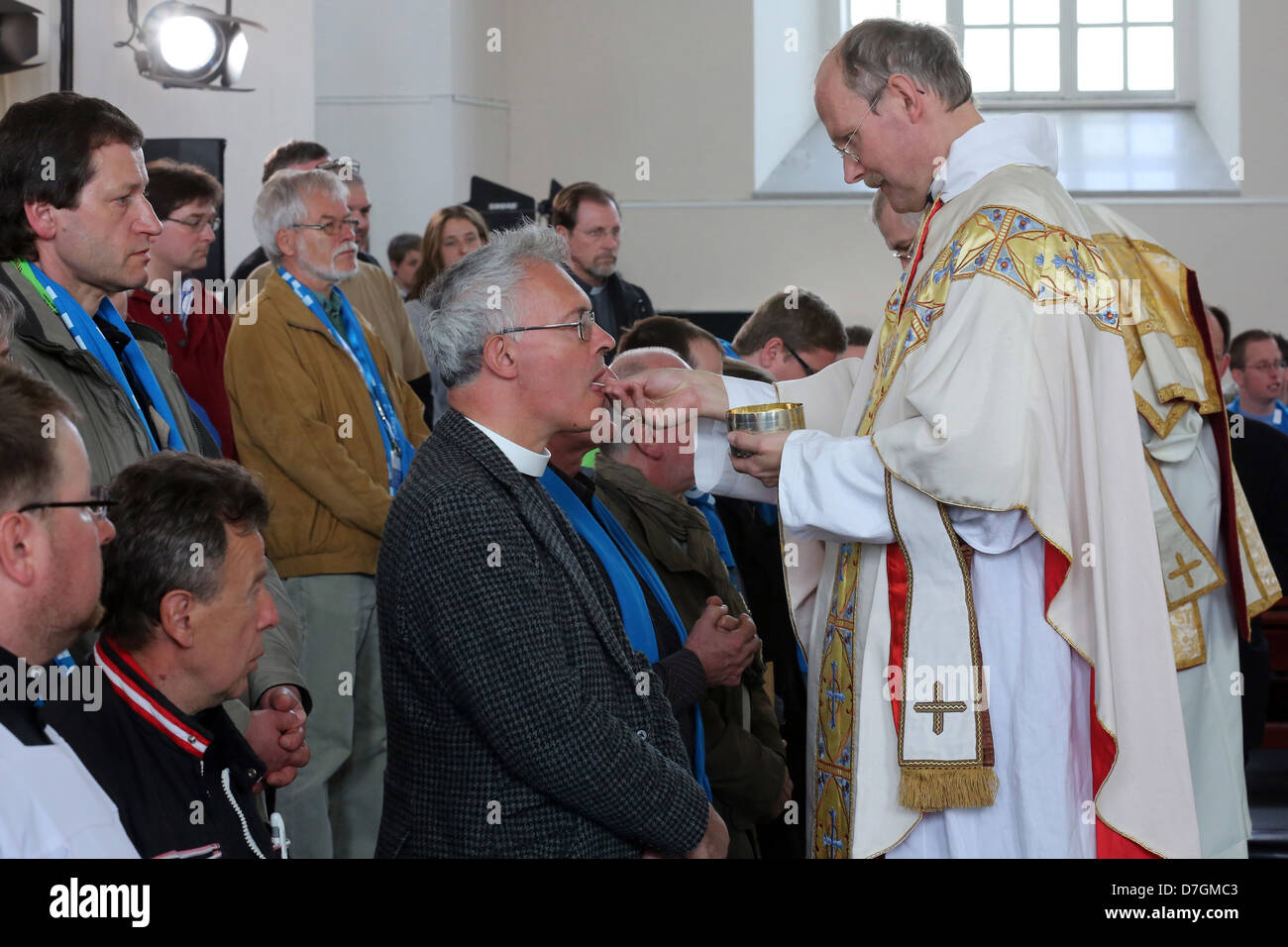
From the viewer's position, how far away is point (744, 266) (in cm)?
1027

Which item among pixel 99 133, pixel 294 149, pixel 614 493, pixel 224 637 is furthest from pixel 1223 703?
pixel 294 149

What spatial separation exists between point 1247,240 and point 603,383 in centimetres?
829

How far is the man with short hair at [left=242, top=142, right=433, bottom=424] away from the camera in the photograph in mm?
5160

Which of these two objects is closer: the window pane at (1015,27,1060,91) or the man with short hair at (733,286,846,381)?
the man with short hair at (733,286,846,381)

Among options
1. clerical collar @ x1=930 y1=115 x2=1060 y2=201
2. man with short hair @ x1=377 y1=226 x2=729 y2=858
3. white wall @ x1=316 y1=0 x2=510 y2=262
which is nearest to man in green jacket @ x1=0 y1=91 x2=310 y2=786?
man with short hair @ x1=377 y1=226 x2=729 y2=858

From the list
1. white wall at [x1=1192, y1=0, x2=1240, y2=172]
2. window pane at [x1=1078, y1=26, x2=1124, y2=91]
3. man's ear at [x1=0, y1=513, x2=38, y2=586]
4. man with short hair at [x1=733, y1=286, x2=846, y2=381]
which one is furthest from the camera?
window pane at [x1=1078, y1=26, x2=1124, y2=91]

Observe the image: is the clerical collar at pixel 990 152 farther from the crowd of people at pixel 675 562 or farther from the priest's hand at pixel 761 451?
the priest's hand at pixel 761 451

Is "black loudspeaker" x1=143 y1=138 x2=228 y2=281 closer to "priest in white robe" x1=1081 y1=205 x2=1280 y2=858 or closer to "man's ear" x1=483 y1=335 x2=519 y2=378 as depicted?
"man's ear" x1=483 y1=335 x2=519 y2=378

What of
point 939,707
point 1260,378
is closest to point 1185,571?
point 939,707

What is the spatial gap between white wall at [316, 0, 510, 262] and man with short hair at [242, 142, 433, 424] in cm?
389

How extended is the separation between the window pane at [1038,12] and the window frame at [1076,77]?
0.05 m

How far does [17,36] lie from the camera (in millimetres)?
5207

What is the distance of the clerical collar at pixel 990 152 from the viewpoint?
110 inches
